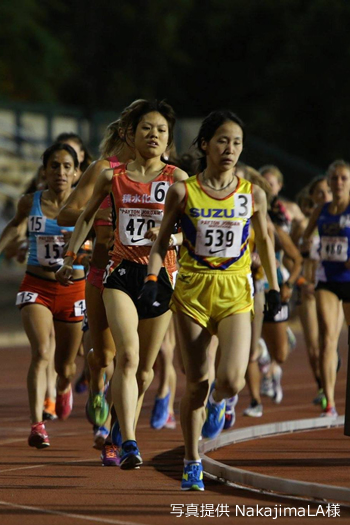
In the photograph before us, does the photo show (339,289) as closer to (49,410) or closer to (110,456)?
(49,410)

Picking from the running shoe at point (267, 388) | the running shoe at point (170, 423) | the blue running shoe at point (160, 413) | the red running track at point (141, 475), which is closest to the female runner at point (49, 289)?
the red running track at point (141, 475)

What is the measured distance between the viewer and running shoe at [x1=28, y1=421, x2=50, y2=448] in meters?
10.6

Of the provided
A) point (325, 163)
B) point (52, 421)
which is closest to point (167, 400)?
point (52, 421)

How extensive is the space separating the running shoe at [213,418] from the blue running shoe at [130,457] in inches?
92.2

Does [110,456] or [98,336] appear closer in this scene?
[110,456]

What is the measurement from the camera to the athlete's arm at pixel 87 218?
30.5 feet

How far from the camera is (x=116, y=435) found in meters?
9.53

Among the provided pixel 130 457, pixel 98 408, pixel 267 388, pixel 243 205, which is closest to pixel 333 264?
pixel 267 388

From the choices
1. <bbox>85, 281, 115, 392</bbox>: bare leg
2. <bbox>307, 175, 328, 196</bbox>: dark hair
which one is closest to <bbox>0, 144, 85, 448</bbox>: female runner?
<bbox>85, 281, 115, 392</bbox>: bare leg

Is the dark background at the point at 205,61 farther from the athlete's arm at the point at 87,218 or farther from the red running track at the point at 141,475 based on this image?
the athlete's arm at the point at 87,218

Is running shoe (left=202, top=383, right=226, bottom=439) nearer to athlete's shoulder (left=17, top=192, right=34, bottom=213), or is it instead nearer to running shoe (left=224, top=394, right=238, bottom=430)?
running shoe (left=224, top=394, right=238, bottom=430)

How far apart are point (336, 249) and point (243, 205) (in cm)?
456

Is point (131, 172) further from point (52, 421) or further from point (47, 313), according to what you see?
point (52, 421)

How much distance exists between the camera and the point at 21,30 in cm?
4856
